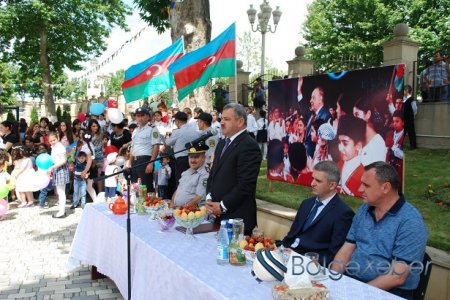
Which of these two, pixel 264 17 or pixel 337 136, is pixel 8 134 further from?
pixel 264 17

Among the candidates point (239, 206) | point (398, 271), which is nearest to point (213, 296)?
point (398, 271)

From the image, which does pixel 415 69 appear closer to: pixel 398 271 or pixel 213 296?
pixel 398 271

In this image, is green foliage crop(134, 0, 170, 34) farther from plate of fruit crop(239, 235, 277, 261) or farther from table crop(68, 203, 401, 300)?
plate of fruit crop(239, 235, 277, 261)

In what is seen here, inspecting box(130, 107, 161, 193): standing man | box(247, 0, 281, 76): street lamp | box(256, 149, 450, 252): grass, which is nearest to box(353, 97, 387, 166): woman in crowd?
box(256, 149, 450, 252): grass

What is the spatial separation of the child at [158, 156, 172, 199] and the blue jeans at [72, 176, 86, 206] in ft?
6.06

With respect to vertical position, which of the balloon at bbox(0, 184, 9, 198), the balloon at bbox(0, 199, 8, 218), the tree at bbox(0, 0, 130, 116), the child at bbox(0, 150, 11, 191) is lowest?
the balloon at bbox(0, 199, 8, 218)

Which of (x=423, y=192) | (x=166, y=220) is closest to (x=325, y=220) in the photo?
(x=166, y=220)

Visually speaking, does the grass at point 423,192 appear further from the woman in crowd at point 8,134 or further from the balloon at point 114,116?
the woman in crowd at point 8,134

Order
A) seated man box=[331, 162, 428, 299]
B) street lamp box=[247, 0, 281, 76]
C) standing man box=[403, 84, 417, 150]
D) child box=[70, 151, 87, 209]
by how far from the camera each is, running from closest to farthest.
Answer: seated man box=[331, 162, 428, 299], child box=[70, 151, 87, 209], standing man box=[403, 84, 417, 150], street lamp box=[247, 0, 281, 76]

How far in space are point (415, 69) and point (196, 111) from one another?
19.8 ft

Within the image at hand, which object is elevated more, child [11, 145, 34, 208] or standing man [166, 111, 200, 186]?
standing man [166, 111, 200, 186]

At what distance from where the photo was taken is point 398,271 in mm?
2670

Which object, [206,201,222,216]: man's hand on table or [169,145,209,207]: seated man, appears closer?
[206,201,222,216]: man's hand on table

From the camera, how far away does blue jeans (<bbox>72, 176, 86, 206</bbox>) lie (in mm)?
8531
